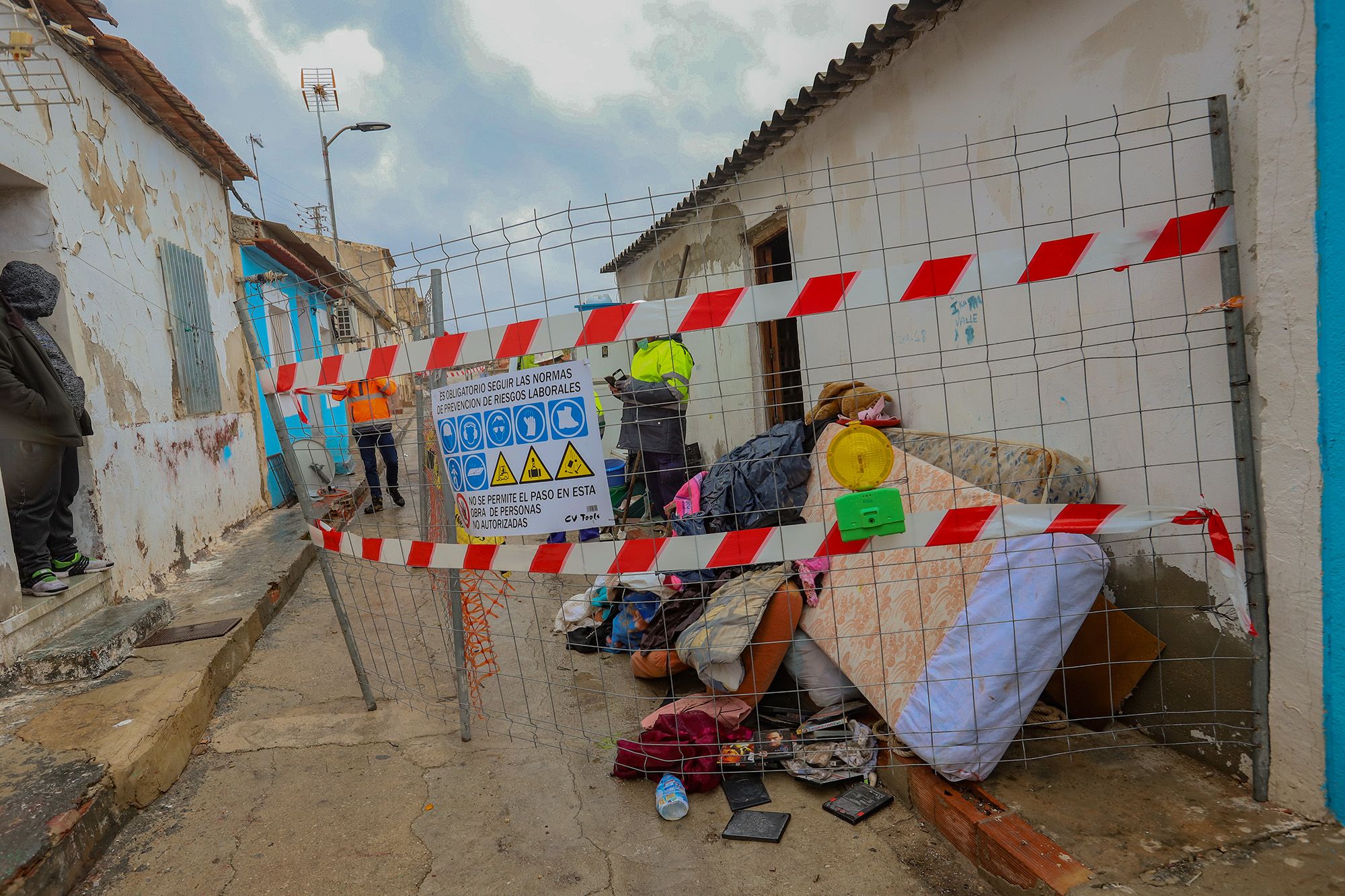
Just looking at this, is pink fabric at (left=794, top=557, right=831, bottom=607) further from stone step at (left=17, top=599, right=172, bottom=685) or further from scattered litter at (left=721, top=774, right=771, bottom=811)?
stone step at (left=17, top=599, right=172, bottom=685)

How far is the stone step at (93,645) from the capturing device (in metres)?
3.45

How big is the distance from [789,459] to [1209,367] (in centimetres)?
253

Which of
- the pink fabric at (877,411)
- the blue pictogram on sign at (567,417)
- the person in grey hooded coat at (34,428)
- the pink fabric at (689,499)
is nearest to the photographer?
the blue pictogram on sign at (567,417)

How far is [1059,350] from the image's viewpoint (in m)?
3.21

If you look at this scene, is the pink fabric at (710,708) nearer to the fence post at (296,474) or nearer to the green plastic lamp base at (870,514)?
the green plastic lamp base at (870,514)

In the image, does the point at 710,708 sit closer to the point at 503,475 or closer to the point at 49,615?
the point at 503,475

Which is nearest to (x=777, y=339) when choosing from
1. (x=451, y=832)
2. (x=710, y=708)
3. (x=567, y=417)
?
(x=710, y=708)

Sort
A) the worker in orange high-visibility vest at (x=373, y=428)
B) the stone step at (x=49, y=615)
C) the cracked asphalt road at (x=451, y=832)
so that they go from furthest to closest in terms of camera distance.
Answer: the stone step at (x=49, y=615) < the worker in orange high-visibility vest at (x=373, y=428) < the cracked asphalt road at (x=451, y=832)

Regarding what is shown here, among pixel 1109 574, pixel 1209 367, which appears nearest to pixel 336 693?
pixel 1109 574

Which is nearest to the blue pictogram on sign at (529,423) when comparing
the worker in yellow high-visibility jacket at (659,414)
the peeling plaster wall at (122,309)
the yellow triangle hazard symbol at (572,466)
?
the yellow triangle hazard symbol at (572,466)

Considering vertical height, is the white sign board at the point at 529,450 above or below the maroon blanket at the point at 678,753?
above

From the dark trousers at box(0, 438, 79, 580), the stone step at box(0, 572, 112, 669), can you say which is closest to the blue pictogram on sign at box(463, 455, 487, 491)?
the stone step at box(0, 572, 112, 669)

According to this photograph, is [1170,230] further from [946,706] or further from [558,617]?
[558,617]

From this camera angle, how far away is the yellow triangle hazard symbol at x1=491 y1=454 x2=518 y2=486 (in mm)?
2582
